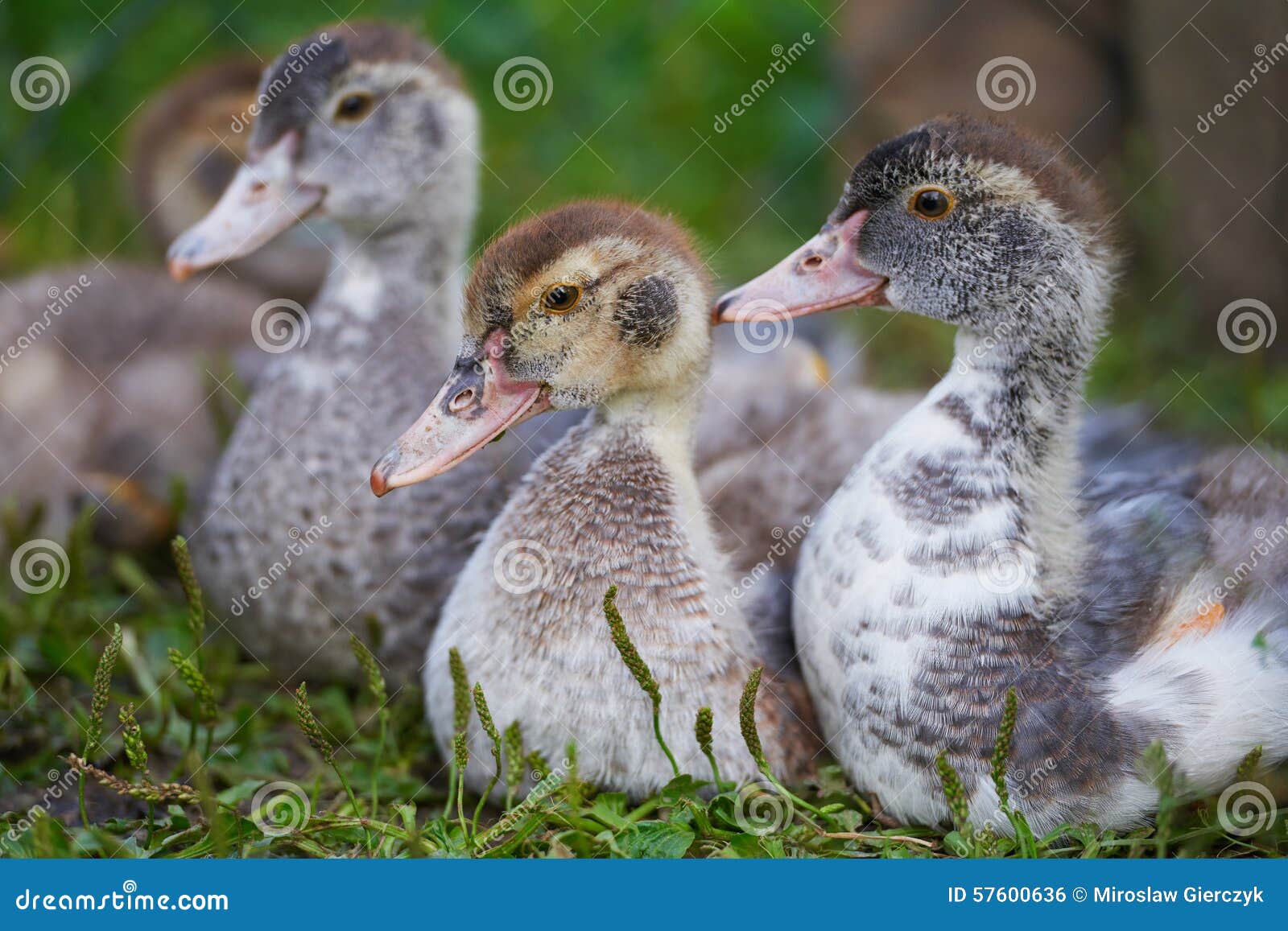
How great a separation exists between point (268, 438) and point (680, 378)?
128cm

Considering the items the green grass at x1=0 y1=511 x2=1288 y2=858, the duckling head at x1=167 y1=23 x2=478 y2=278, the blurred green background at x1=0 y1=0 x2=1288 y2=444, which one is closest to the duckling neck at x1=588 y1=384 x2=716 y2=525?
the green grass at x1=0 y1=511 x2=1288 y2=858

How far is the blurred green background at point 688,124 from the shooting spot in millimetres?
5445

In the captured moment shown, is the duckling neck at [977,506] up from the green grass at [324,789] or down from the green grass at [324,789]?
up

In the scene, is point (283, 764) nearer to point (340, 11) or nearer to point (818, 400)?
point (818, 400)

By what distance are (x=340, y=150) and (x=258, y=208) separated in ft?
0.90

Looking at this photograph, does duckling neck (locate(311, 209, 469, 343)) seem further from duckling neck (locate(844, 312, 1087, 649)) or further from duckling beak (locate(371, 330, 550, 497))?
duckling neck (locate(844, 312, 1087, 649))

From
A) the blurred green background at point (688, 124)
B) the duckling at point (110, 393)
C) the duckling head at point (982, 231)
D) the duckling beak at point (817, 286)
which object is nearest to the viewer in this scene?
the duckling head at point (982, 231)

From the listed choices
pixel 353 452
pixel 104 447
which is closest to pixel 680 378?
pixel 353 452

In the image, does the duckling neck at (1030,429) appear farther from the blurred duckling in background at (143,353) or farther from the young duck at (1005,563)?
the blurred duckling in background at (143,353)

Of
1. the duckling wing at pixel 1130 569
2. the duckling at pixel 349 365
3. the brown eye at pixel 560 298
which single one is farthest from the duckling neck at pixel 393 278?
the duckling wing at pixel 1130 569

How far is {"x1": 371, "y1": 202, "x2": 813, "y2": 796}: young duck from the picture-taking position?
2.84 m

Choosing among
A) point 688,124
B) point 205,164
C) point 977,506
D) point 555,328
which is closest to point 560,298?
point 555,328

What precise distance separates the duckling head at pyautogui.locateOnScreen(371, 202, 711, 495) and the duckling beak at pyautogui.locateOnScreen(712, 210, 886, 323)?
13 centimetres

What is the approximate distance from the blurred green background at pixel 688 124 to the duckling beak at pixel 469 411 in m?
2.17
